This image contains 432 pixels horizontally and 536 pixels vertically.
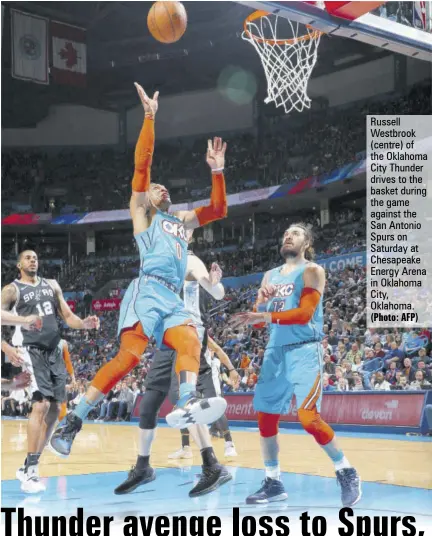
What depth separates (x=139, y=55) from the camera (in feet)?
80.5

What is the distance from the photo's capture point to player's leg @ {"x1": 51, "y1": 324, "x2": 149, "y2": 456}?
529 cm

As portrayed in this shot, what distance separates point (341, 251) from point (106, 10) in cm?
1036

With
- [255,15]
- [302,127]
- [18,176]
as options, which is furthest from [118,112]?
[255,15]

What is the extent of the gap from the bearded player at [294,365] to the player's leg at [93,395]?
3.34 feet

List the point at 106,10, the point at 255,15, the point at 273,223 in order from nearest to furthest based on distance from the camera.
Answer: the point at 255,15, the point at 106,10, the point at 273,223

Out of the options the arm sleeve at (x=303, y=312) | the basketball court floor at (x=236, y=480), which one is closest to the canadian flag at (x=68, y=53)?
the basketball court floor at (x=236, y=480)

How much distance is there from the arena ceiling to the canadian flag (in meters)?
2.44

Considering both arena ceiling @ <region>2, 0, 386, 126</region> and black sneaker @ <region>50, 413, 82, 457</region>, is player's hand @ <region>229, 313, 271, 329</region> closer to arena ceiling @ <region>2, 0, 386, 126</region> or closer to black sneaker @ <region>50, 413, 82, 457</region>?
black sneaker @ <region>50, 413, 82, 457</region>

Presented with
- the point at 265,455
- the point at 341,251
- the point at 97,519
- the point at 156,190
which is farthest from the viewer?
the point at 341,251

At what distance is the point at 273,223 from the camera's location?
24297mm

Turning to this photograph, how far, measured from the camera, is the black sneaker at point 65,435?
5.26 m

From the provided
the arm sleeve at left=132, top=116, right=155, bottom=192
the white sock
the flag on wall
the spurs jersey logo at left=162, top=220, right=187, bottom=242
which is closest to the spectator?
the white sock

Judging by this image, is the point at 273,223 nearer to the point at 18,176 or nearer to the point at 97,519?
the point at 18,176

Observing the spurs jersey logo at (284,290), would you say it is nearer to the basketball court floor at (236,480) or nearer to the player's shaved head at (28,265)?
the basketball court floor at (236,480)
